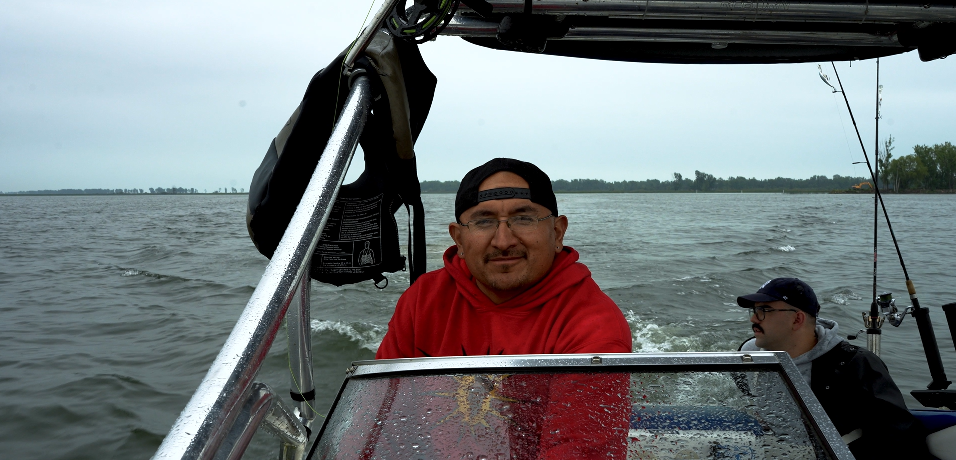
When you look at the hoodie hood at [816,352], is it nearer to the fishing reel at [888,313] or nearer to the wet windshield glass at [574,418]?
the fishing reel at [888,313]

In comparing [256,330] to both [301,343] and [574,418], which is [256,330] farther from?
[301,343]

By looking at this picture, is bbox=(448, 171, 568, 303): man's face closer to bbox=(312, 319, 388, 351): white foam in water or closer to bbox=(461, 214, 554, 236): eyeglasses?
bbox=(461, 214, 554, 236): eyeglasses

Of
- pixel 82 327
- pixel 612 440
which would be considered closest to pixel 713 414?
pixel 612 440

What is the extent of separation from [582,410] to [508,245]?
2.75ft

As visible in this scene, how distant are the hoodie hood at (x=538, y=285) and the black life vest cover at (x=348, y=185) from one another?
0.44 m

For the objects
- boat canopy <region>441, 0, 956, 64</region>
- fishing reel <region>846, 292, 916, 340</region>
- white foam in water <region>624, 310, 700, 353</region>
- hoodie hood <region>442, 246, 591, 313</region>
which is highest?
boat canopy <region>441, 0, 956, 64</region>

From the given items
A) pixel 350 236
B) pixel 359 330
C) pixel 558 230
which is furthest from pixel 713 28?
pixel 359 330

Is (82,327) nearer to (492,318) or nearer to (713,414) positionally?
(492,318)

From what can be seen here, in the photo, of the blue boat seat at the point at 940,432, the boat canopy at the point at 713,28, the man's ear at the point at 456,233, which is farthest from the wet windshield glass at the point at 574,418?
the blue boat seat at the point at 940,432

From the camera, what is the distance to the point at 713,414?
1135 mm

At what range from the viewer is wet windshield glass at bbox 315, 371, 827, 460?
3.50 ft

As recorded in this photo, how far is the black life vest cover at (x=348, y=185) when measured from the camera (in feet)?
6.59

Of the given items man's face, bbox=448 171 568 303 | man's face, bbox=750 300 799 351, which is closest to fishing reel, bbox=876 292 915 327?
man's face, bbox=750 300 799 351

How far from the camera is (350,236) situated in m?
2.30
